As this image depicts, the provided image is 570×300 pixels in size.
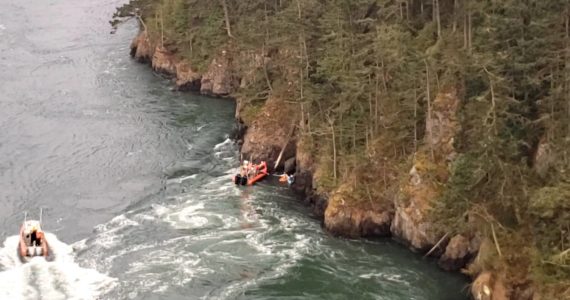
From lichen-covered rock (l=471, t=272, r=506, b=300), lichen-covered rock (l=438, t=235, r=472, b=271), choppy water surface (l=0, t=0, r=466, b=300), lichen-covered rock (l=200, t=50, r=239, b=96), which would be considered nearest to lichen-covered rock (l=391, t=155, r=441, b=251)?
choppy water surface (l=0, t=0, r=466, b=300)

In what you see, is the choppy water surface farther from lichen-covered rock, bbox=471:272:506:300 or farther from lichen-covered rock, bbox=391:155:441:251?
lichen-covered rock, bbox=471:272:506:300

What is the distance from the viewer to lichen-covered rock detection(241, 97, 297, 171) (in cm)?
6744

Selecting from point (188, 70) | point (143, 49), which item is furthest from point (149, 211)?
point (143, 49)

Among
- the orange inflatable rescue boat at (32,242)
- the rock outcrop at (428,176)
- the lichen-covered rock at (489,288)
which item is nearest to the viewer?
the lichen-covered rock at (489,288)

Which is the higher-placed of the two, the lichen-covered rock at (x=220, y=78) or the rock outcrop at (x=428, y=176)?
the lichen-covered rock at (x=220, y=78)

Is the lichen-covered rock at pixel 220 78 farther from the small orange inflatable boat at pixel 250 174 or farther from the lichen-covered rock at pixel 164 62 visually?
the small orange inflatable boat at pixel 250 174

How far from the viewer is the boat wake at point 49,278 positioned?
47.8m

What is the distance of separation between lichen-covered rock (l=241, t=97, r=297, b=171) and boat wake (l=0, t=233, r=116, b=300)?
19696 millimetres

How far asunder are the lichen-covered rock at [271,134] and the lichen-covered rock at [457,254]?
70.7ft

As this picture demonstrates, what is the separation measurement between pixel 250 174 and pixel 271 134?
17.0 ft

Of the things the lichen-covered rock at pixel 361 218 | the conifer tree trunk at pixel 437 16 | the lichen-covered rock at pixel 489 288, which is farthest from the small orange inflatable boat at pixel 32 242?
the conifer tree trunk at pixel 437 16

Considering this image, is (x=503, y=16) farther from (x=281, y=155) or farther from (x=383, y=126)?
Result: (x=281, y=155)

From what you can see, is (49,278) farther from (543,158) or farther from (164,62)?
(164,62)

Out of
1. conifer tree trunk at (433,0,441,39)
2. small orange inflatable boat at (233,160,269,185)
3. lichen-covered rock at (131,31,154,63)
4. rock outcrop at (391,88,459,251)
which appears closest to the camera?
rock outcrop at (391,88,459,251)
